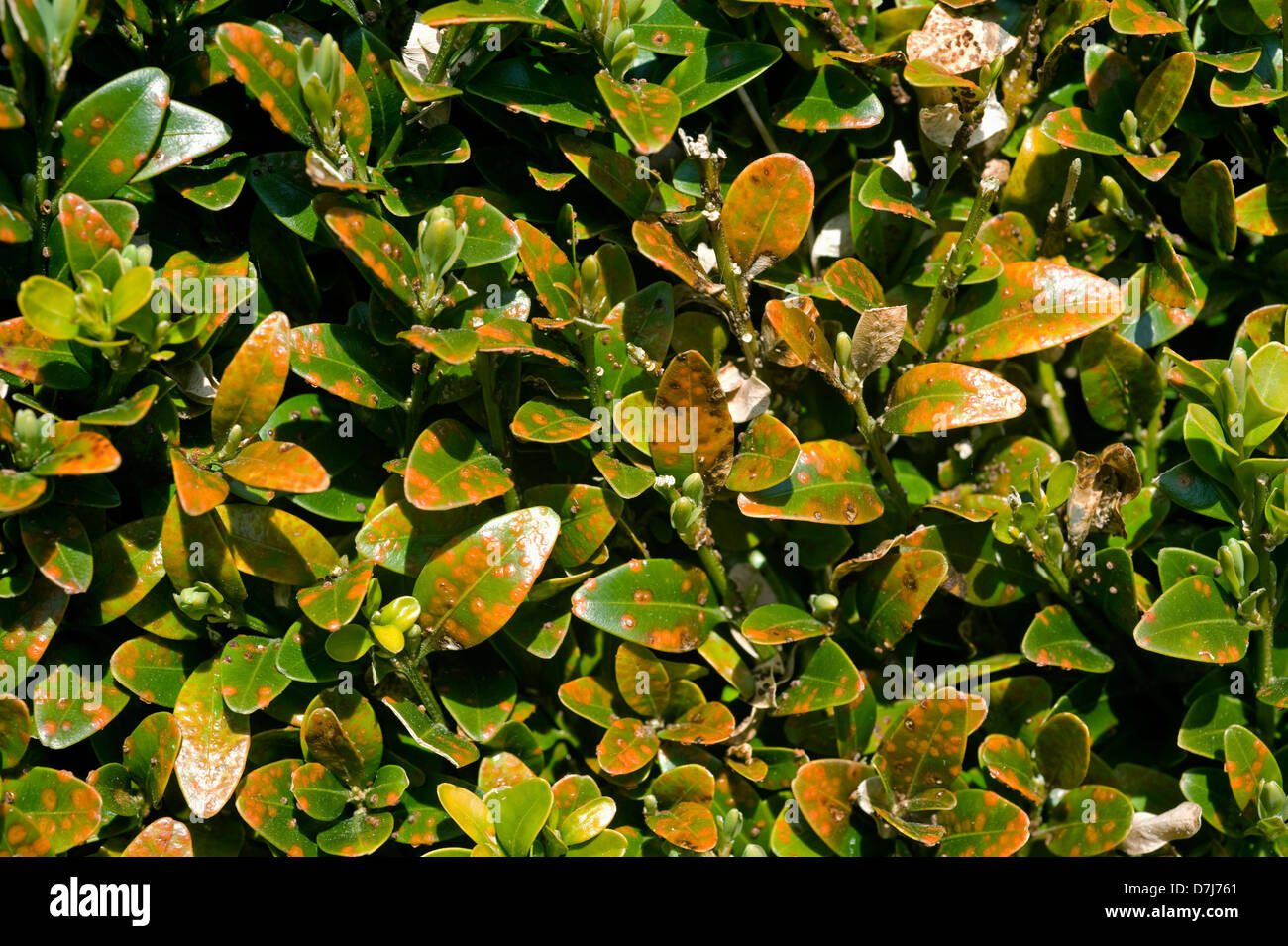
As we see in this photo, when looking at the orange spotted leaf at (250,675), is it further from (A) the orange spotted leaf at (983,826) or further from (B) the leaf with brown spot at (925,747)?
(A) the orange spotted leaf at (983,826)

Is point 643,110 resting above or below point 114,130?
above

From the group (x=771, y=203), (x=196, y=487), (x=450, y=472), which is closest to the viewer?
(x=196, y=487)

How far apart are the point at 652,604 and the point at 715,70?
0.92 meters

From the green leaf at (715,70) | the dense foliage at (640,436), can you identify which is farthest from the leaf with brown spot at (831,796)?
the green leaf at (715,70)

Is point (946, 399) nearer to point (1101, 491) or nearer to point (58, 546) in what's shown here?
point (1101, 491)

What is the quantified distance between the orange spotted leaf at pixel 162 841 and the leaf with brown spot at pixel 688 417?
39.7 inches

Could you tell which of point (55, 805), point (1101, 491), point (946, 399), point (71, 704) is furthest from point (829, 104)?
point (55, 805)

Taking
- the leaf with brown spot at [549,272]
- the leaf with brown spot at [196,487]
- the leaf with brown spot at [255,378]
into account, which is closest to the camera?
the leaf with brown spot at [196,487]

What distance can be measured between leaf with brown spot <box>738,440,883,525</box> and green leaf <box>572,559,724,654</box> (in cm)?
→ 17

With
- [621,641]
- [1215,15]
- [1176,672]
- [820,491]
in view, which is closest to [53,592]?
[621,641]

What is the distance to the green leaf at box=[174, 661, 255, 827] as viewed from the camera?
174cm

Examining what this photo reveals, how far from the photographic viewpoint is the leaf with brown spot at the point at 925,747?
5.98 ft

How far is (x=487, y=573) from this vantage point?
5.77ft

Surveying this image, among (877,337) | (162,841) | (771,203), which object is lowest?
(162,841)
